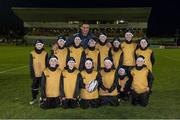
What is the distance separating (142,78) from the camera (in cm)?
1023

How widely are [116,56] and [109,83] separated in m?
0.93

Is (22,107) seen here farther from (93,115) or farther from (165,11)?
(165,11)

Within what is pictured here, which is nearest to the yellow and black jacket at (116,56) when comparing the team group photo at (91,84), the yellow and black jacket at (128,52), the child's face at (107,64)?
the team group photo at (91,84)

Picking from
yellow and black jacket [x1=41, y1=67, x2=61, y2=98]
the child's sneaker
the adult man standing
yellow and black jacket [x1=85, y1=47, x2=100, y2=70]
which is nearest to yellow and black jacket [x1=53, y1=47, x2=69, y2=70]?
the adult man standing

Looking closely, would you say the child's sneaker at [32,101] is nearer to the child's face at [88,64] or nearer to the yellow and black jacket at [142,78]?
the child's face at [88,64]

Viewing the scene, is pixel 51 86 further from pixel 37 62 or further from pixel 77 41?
pixel 77 41

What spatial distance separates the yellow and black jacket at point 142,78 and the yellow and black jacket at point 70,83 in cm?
137

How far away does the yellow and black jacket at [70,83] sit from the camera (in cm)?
982

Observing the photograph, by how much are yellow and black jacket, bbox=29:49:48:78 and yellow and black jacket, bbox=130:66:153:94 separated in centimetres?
210

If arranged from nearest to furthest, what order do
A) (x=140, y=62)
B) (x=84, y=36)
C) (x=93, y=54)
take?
(x=140, y=62) → (x=93, y=54) → (x=84, y=36)

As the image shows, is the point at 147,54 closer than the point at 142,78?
No

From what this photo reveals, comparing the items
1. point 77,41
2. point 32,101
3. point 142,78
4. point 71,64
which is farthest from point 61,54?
point 142,78

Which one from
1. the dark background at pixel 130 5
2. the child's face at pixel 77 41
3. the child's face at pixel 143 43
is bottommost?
the child's face at pixel 143 43

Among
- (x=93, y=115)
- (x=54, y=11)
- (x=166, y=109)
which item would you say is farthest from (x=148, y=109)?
(x=54, y=11)
